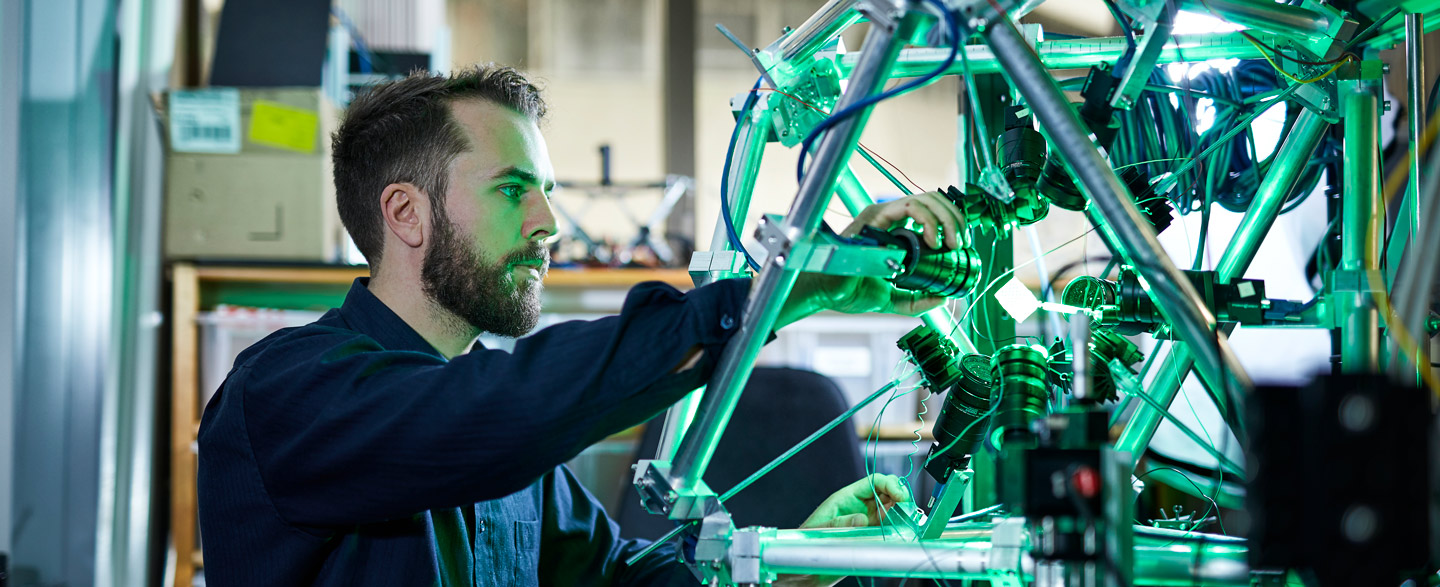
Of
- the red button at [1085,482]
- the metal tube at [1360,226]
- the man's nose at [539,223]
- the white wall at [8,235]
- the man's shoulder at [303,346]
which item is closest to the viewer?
the red button at [1085,482]

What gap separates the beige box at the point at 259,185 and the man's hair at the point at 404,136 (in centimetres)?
98

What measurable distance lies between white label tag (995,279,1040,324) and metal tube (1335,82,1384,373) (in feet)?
0.70

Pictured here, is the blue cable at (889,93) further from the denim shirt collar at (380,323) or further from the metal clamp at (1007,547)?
the denim shirt collar at (380,323)

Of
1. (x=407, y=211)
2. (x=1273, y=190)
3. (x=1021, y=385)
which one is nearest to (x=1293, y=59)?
(x=1273, y=190)

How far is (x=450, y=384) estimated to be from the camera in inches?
30.3

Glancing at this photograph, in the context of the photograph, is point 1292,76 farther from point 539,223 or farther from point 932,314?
point 539,223

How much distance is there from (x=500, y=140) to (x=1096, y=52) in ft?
2.13

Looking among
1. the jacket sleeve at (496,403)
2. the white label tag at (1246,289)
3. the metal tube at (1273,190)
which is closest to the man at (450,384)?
the jacket sleeve at (496,403)

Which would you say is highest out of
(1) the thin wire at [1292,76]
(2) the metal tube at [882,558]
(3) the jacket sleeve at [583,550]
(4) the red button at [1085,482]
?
(1) the thin wire at [1292,76]

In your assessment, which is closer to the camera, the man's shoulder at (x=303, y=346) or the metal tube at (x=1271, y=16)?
the metal tube at (x=1271, y=16)

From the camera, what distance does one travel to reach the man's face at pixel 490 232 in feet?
3.62

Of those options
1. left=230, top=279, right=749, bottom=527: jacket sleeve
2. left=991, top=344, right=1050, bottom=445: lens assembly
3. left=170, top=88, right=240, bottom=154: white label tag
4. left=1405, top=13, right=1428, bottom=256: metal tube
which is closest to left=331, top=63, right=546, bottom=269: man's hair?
left=230, top=279, right=749, bottom=527: jacket sleeve

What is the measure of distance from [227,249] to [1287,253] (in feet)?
6.78

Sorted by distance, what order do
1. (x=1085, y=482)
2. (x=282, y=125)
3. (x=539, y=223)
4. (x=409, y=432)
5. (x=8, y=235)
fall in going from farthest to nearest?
(x=282, y=125) → (x=8, y=235) → (x=539, y=223) → (x=409, y=432) → (x=1085, y=482)
